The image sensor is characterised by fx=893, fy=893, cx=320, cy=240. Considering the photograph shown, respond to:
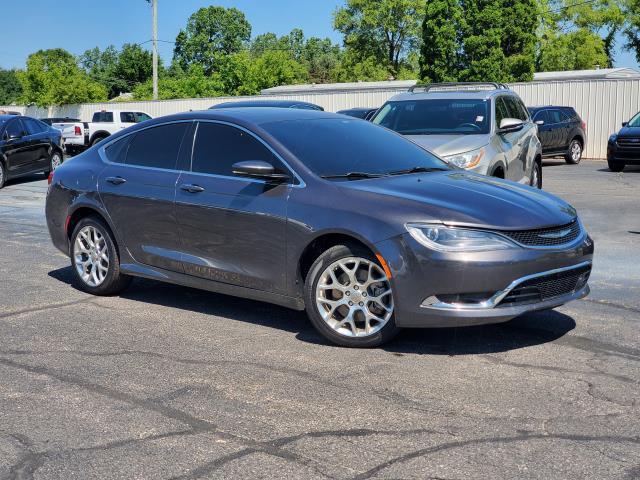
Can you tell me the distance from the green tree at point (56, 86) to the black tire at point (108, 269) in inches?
1833

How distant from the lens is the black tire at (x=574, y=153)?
2605 cm

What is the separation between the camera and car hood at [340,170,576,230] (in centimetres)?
559

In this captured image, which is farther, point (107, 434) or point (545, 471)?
point (107, 434)

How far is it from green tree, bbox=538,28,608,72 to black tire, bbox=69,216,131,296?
7334 centimetres

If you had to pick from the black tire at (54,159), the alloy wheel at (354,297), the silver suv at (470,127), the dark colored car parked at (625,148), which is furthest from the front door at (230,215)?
the dark colored car parked at (625,148)

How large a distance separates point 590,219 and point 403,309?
7.58 metres

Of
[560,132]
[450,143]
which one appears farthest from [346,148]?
[560,132]

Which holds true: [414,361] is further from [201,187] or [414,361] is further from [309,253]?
[201,187]

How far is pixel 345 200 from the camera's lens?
232 inches

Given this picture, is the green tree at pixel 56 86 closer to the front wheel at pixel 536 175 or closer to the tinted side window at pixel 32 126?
the tinted side window at pixel 32 126

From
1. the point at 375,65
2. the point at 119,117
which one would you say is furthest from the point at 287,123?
the point at 375,65

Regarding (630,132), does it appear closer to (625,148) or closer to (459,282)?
(625,148)

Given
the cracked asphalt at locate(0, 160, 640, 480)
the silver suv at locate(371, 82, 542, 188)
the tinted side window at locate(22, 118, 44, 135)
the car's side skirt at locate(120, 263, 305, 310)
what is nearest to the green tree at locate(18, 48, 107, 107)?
the tinted side window at locate(22, 118, 44, 135)

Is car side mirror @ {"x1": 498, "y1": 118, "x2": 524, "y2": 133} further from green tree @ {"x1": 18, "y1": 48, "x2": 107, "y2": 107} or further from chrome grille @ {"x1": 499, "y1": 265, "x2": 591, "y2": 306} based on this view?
green tree @ {"x1": 18, "y1": 48, "x2": 107, "y2": 107}
